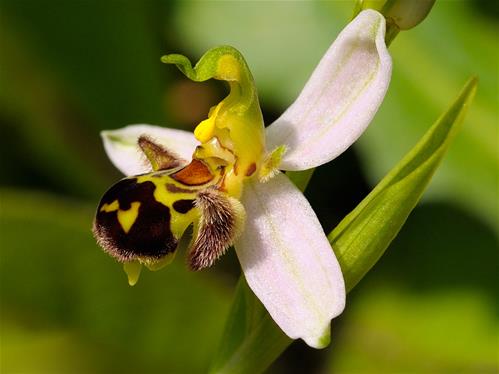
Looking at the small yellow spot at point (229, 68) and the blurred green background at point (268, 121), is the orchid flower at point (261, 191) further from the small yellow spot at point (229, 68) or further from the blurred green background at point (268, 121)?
the blurred green background at point (268, 121)

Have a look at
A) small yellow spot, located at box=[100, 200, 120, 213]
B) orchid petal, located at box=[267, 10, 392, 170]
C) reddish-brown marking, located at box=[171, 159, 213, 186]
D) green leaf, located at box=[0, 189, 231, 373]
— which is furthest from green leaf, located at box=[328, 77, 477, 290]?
green leaf, located at box=[0, 189, 231, 373]

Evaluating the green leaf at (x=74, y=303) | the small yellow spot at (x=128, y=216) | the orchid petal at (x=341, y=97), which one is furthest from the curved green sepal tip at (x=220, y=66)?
the green leaf at (x=74, y=303)

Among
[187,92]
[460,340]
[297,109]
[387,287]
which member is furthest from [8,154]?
[297,109]

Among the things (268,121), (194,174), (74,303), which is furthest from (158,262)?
(268,121)

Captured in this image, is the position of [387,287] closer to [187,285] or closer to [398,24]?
[187,285]

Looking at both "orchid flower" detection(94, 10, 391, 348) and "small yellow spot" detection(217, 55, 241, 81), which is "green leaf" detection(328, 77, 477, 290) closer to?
"orchid flower" detection(94, 10, 391, 348)
